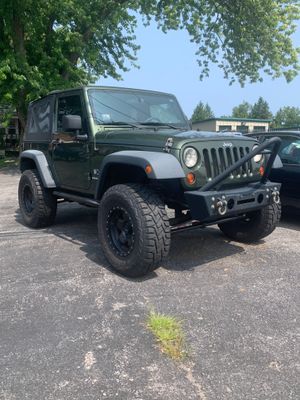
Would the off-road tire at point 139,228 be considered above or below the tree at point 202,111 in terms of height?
below

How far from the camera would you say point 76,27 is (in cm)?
1634

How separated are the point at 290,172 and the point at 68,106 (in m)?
3.36

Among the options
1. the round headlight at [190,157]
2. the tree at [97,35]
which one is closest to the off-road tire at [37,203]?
the round headlight at [190,157]

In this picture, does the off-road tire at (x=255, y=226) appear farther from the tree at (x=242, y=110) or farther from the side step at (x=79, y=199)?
the tree at (x=242, y=110)

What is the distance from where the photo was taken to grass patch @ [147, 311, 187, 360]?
2680 millimetres

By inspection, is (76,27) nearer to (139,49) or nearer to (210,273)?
(139,49)

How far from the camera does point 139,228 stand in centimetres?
371

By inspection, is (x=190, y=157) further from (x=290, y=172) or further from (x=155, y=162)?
(x=290, y=172)

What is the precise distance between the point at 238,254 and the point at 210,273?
75 centimetres

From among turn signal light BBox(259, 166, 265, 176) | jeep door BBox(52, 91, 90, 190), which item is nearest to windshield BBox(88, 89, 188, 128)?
jeep door BBox(52, 91, 90, 190)

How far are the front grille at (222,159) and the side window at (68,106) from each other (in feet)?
5.94

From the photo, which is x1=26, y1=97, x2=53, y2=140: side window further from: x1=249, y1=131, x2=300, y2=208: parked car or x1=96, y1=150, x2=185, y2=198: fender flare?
x1=249, y1=131, x2=300, y2=208: parked car

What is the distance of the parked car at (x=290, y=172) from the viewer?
607 cm

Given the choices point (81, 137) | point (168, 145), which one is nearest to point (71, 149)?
point (81, 137)
